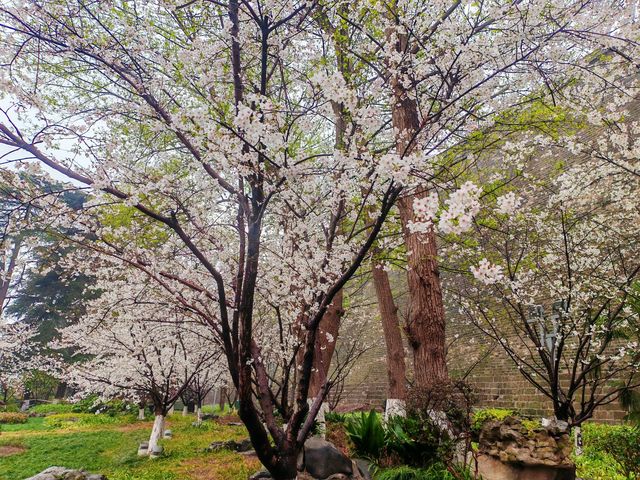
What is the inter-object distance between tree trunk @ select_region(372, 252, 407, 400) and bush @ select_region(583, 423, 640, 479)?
11.6 feet

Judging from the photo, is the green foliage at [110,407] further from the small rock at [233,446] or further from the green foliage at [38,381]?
the small rock at [233,446]

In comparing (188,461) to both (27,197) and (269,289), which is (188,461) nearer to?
(269,289)


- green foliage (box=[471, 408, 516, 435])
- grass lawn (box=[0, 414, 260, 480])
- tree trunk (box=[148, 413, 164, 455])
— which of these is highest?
green foliage (box=[471, 408, 516, 435])

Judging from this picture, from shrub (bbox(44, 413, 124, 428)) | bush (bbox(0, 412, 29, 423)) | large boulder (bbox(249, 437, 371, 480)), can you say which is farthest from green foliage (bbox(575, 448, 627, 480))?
bush (bbox(0, 412, 29, 423))

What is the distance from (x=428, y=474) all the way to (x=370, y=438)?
153 cm

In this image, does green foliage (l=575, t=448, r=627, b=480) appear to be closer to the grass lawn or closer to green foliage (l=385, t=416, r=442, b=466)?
green foliage (l=385, t=416, r=442, b=466)

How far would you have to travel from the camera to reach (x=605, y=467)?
20.9 feet

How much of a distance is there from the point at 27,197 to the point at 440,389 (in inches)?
205

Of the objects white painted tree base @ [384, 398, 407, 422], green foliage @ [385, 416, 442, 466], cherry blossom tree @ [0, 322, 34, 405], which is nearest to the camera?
green foliage @ [385, 416, 442, 466]

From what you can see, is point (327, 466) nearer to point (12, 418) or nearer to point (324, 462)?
point (324, 462)

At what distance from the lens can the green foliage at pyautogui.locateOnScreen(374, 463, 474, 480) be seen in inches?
194

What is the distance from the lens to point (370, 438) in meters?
6.44

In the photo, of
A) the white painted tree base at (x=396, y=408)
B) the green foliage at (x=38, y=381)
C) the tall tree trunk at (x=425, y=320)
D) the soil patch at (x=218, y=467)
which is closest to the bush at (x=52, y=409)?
the green foliage at (x=38, y=381)

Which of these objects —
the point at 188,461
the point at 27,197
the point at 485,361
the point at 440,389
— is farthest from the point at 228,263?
the point at 485,361
